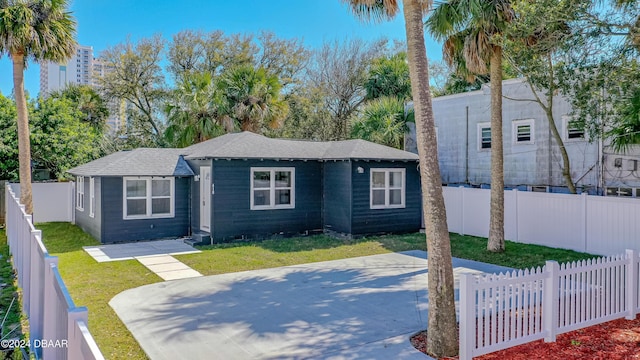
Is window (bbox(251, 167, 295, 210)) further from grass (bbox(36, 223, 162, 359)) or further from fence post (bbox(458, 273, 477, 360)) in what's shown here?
fence post (bbox(458, 273, 477, 360))

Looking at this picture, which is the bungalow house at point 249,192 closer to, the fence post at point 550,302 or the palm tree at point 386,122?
the palm tree at point 386,122

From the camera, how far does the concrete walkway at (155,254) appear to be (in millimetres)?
9633

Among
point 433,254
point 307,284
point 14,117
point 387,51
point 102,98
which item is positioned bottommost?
point 307,284

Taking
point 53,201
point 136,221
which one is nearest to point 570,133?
point 136,221

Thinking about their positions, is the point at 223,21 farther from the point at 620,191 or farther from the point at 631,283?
the point at 631,283

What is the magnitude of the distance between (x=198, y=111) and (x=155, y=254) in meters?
10.3

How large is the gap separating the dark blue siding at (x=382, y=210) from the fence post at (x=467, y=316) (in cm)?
909

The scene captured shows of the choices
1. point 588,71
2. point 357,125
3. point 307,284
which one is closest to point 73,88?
point 357,125

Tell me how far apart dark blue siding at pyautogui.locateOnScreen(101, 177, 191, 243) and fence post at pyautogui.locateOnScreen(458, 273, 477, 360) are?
431 inches

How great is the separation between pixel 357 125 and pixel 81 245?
12702 millimetres

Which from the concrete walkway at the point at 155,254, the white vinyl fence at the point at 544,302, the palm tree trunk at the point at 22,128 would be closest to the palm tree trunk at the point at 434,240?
the white vinyl fence at the point at 544,302

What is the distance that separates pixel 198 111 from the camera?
67.5 ft

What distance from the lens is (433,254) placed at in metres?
5.38

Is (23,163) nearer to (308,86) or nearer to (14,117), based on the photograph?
(14,117)
